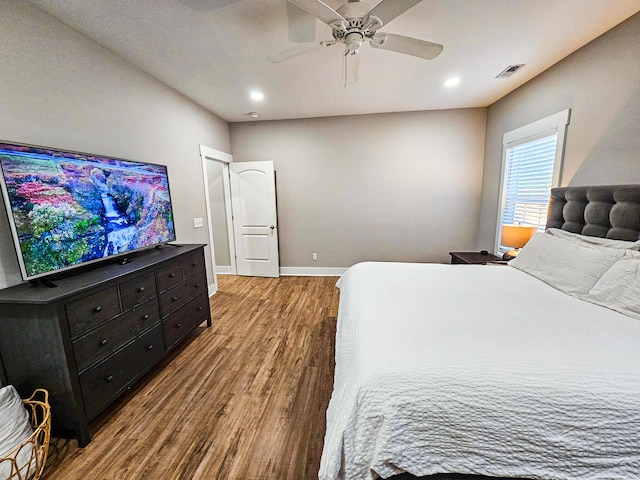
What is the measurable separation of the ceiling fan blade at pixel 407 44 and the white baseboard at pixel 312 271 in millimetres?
3352

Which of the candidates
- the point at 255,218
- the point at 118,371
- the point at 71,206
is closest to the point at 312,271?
the point at 255,218

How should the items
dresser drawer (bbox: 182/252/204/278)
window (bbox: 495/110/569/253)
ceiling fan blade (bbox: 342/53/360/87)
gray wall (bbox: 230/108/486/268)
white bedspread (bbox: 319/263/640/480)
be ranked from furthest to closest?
gray wall (bbox: 230/108/486/268)
window (bbox: 495/110/569/253)
dresser drawer (bbox: 182/252/204/278)
ceiling fan blade (bbox: 342/53/360/87)
white bedspread (bbox: 319/263/640/480)

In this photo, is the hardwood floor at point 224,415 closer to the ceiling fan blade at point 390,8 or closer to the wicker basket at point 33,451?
the wicker basket at point 33,451

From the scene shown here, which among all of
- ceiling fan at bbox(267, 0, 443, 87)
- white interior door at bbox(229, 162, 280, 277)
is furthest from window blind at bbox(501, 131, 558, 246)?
white interior door at bbox(229, 162, 280, 277)

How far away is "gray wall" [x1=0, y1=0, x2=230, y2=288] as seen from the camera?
5.08 ft

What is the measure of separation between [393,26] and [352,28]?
0.56m

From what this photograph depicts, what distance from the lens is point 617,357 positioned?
1050 mm

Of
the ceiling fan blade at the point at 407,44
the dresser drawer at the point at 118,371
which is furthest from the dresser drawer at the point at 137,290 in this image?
the ceiling fan blade at the point at 407,44

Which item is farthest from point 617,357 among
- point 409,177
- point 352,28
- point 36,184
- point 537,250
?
point 409,177

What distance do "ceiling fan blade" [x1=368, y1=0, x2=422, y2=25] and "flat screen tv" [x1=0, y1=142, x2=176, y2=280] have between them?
2119 mm

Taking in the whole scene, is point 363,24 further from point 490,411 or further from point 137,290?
point 137,290

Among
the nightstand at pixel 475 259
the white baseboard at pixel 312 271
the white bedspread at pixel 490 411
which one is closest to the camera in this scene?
the white bedspread at pixel 490 411

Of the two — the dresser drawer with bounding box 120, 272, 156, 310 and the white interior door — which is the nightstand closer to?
the white interior door

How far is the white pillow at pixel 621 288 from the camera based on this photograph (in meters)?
1.43
